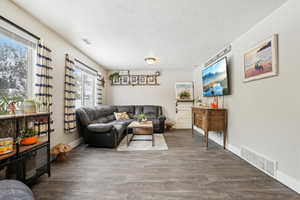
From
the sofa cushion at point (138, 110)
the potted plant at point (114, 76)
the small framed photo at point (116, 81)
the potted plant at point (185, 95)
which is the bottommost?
the sofa cushion at point (138, 110)

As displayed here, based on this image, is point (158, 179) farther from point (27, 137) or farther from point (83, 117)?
point (83, 117)

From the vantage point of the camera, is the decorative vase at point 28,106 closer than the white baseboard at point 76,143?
Yes

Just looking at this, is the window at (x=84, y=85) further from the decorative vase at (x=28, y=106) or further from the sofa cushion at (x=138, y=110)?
the decorative vase at (x=28, y=106)

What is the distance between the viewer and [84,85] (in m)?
4.55

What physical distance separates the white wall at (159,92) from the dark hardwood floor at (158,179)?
3.31 metres

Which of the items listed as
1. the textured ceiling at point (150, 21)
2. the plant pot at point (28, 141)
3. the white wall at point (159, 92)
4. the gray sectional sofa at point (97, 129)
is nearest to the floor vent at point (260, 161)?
the textured ceiling at point (150, 21)

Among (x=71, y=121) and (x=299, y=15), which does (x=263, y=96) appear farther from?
(x=71, y=121)

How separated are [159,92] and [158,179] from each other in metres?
4.39

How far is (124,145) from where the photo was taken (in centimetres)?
373

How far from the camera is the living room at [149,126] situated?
6.03 ft

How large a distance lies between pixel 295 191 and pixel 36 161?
330cm

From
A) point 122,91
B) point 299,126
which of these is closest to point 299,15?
point 299,126

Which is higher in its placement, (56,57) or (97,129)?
(56,57)

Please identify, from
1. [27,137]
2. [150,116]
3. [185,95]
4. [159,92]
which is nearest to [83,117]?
[27,137]
